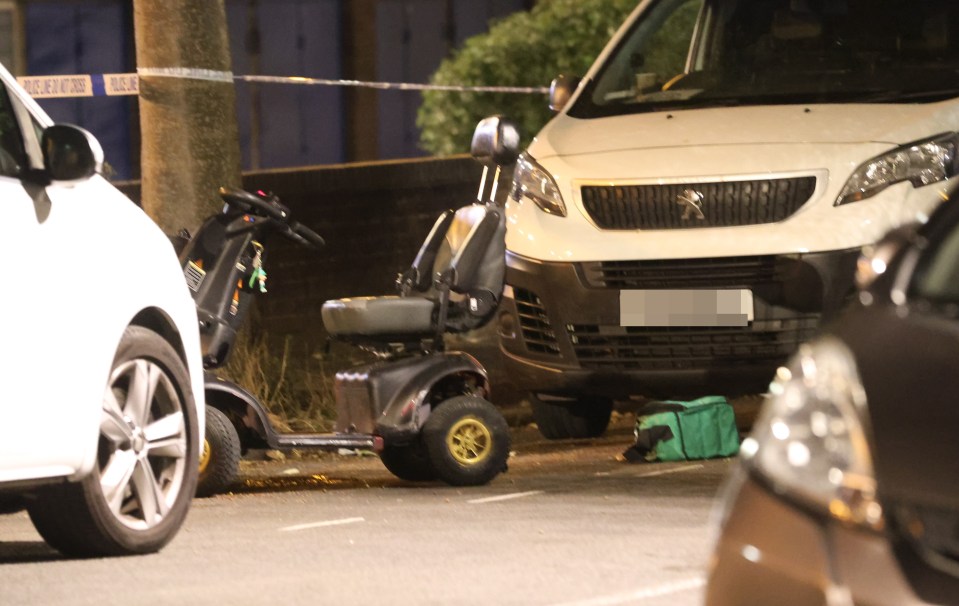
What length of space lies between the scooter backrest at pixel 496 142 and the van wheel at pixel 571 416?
1447 mm

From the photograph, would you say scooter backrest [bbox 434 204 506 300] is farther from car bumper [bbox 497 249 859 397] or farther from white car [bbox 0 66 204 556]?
white car [bbox 0 66 204 556]

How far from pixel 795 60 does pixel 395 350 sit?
7.93 feet

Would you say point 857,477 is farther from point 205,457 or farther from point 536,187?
point 536,187

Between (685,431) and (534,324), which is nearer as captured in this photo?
(534,324)

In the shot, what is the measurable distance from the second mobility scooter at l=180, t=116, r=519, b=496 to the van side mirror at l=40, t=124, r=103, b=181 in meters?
2.07

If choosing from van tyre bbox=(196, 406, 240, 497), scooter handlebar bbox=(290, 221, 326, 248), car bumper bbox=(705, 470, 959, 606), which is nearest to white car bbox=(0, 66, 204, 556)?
van tyre bbox=(196, 406, 240, 497)

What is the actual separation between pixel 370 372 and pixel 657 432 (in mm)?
1434

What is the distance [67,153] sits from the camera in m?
6.27

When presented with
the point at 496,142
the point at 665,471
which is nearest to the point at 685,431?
the point at 665,471

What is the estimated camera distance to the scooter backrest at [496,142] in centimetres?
875

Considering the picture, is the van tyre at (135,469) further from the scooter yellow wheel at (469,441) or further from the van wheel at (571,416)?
the van wheel at (571,416)

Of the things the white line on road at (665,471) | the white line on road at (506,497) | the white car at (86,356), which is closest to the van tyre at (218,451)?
the white line on road at (506,497)

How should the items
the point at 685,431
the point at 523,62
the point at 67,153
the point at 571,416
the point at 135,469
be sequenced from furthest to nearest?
the point at 523,62, the point at 571,416, the point at 685,431, the point at 135,469, the point at 67,153

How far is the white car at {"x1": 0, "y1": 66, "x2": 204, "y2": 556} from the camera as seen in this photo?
610 centimetres
